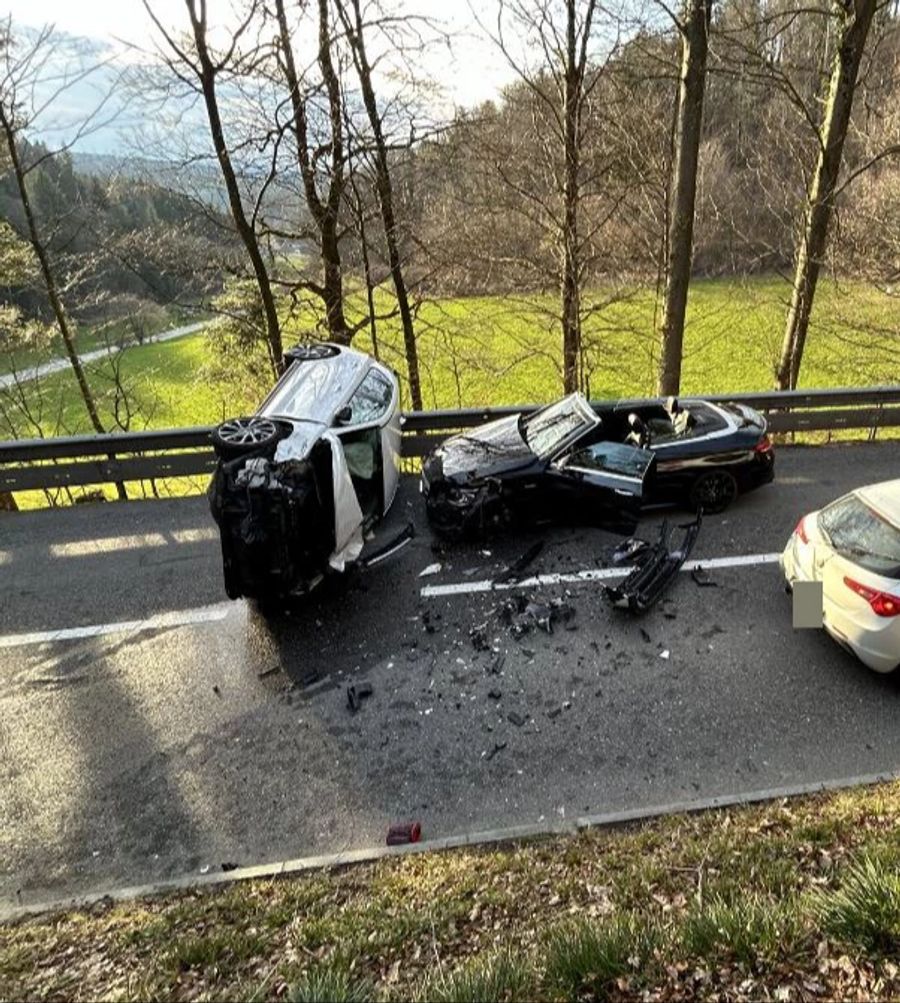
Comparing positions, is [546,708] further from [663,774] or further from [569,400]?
[569,400]

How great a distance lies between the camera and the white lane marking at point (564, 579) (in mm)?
6945

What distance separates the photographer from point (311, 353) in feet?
27.9

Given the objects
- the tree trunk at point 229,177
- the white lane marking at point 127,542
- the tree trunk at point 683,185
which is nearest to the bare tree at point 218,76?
the tree trunk at point 229,177

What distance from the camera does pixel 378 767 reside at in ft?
16.6

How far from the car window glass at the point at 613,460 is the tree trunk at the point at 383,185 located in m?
6.97

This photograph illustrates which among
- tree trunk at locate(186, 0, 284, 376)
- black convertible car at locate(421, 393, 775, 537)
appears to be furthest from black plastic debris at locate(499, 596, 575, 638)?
tree trunk at locate(186, 0, 284, 376)

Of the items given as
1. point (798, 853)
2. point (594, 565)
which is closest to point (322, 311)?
point (594, 565)

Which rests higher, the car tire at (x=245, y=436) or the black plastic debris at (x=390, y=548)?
the car tire at (x=245, y=436)

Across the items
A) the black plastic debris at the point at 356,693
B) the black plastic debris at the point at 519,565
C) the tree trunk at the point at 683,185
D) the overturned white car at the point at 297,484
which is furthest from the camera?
the tree trunk at the point at 683,185

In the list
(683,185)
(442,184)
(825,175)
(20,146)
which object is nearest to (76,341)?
(20,146)

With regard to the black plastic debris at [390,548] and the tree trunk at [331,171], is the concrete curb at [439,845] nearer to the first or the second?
the black plastic debris at [390,548]

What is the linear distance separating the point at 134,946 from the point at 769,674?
5160 millimetres

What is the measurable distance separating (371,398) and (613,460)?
10.3ft

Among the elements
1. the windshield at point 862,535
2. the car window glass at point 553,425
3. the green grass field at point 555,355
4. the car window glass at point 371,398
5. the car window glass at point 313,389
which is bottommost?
the green grass field at point 555,355
